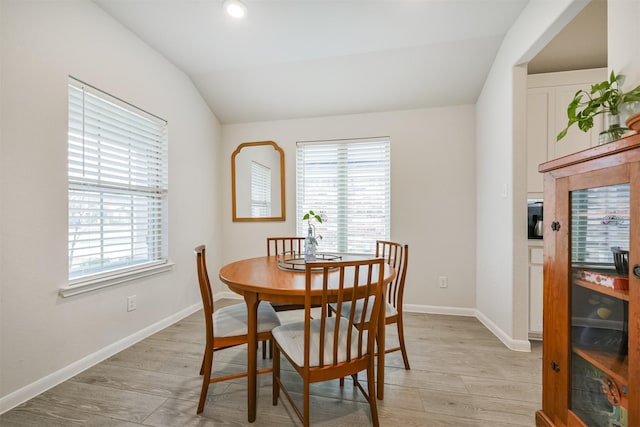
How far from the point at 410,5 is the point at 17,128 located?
273 cm

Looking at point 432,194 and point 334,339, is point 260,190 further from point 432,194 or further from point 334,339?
point 334,339

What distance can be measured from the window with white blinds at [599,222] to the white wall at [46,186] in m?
2.83

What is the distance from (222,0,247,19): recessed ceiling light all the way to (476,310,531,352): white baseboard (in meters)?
3.37

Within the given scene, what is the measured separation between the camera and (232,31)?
2.39m

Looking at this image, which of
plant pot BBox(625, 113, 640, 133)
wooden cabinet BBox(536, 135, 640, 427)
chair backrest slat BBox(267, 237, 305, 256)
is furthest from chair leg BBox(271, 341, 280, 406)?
plant pot BBox(625, 113, 640, 133)

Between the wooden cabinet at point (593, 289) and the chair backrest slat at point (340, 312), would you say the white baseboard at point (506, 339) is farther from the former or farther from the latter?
the chair backrest slat at point (340, 312)

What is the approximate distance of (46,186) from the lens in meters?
1.73

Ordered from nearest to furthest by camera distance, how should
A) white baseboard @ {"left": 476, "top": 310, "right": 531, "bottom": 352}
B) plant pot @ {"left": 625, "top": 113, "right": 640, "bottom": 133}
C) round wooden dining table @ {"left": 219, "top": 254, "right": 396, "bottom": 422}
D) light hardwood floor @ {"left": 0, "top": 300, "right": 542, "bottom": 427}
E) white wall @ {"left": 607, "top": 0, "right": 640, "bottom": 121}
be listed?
1. plant pot @ {"left": 625, "top": 113, "right": 640, "bottom": 133}
2. white wall @ {"left": 607, "top": 0, "right": 640, "bottom": 121}
3. round wooden dining table @ {"left": 219, "top": 254, "right": 396, "bottom": 422}
4. light hardwood floor @ {"left": 0, "top": 300, "right": 542, "bottom": 427}
5. white baseboard @ {"left": 476, "top": 310, "right": 531, "bottom": 352}

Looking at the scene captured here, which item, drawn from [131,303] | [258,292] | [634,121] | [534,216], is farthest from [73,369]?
[534,216]

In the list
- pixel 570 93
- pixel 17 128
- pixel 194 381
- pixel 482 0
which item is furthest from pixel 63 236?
pixel 570 93

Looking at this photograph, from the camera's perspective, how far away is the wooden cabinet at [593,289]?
901 millimetres

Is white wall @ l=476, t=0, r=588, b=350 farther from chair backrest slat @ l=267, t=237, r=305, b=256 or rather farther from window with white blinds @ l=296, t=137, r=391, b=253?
chair backrest slat @ l=267, t=237, r=305, b=256

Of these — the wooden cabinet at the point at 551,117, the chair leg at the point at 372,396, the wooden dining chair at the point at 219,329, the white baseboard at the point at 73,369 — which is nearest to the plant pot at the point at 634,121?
the chair leg at the point at 372,396

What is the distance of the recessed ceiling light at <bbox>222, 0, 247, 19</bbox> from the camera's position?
2069 mm
